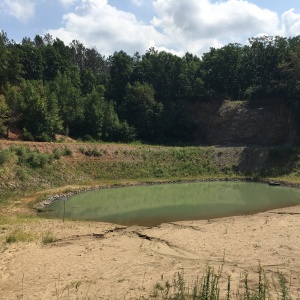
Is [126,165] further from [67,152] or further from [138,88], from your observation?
[138,88]

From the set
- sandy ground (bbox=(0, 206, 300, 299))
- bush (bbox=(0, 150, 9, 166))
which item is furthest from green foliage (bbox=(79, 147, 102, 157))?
sandy ground (bbox=(0, 206, 300, 299))

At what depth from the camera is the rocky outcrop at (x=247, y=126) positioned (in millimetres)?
59594

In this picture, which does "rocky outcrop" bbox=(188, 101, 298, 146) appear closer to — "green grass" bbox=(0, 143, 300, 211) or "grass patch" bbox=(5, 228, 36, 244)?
"green grass" bbox=(0, 143, 300, 211)

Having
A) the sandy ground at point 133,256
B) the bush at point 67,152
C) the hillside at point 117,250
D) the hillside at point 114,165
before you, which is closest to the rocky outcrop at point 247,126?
the hillside at point 114,165

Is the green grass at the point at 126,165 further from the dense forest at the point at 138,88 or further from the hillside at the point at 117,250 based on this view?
the dense forest at the point at 138,88

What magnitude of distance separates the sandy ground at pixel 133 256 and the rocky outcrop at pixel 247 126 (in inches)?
1542

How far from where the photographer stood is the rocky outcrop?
59.6 m

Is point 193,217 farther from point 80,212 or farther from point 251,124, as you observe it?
point 251,124

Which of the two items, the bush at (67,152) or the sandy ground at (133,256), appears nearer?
the sandy ground at (133,256)

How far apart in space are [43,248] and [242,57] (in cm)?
6468

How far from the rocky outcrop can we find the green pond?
1951cm

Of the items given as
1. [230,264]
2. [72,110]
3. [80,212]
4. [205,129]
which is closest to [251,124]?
[205,129]

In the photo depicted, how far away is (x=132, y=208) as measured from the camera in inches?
1203

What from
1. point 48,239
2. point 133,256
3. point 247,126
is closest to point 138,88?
point 247,126
